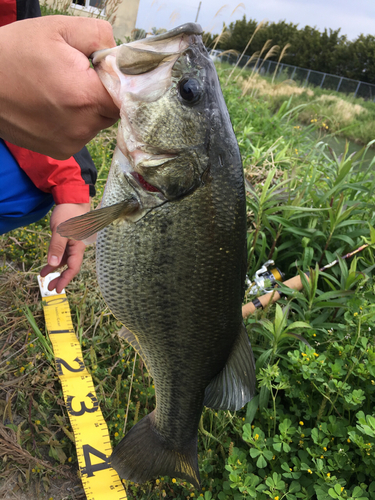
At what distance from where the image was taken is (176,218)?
3.91 ft

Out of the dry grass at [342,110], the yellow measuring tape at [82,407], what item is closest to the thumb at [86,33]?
the yellow measuring tape at [82,407]

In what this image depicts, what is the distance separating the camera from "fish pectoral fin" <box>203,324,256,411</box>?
1392mm

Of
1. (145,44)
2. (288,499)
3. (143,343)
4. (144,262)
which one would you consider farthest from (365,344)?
(145,44)

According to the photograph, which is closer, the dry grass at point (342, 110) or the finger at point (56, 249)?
the finger at point (56, 249)

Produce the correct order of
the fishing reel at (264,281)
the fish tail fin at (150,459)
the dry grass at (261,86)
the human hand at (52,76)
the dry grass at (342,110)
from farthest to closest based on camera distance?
the dry grass at (342,110)
the dry grass at (261,86)
the fishing reel at (264,281)
the fish tail fin at (150,459)
the human hand at (52,76)

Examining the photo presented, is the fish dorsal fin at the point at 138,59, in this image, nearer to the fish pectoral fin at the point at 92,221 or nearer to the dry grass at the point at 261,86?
the fish pectoral fin at the point at 92,221

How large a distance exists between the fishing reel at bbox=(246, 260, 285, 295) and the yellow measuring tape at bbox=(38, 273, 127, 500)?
120 cm

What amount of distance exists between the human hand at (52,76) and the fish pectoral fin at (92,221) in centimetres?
26

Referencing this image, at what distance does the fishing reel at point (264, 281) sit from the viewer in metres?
2.49

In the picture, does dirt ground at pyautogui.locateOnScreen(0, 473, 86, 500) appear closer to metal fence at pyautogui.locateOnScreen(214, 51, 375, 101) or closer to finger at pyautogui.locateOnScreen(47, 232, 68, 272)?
finger at pyautogui.locateOnScreen(47, 232, 68, 272)

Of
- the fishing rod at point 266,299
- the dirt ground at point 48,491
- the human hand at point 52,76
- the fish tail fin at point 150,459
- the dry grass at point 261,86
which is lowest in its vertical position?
the dirt ground at point 48,491

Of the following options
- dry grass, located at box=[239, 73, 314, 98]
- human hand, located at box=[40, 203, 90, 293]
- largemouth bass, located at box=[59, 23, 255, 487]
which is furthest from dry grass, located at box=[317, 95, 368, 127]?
largemouth bass, located at box=[59, 23, 255, 487]

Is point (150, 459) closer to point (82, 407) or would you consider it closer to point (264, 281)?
point (82, 407)

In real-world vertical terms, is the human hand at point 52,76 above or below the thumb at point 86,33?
below
